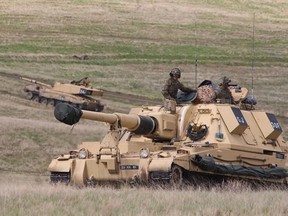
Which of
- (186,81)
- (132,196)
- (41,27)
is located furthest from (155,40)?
(132,196)

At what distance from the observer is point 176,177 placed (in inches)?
726

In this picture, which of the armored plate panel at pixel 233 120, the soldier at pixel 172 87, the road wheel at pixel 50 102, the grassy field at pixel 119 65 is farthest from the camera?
the road wheel at pixel 50 102

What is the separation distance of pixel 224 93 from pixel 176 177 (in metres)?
4.04

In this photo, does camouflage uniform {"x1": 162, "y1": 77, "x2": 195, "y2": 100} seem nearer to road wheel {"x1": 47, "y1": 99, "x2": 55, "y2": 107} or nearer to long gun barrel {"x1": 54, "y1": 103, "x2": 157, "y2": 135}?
long gun barrel {"x1": 54, "y1": 103, "x2": 157, "y2": 135}

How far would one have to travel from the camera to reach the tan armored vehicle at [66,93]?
5084 centimetres

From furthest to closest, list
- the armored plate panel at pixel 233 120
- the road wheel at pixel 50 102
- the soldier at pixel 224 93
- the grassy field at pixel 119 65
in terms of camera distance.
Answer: the road wheel at pixel 50 102 → the soldier at pixel 224 93 → the armored plate panel at pixel 233 120 → the grassy field at pixel 119 65

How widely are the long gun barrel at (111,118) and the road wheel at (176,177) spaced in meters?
1.83

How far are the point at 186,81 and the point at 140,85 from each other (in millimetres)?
2953

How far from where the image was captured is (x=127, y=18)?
295 ft

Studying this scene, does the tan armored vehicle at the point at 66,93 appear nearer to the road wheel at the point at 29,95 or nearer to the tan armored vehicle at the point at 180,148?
the road wheel at the point at 29,95

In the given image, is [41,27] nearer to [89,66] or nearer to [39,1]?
[39,1]

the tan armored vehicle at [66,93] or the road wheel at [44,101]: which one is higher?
the tan armored vehicle at [66,93]

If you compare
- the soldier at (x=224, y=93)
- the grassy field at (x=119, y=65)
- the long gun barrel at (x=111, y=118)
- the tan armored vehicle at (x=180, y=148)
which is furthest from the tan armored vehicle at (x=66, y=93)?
the long gun barrel at (x=111, y=118)

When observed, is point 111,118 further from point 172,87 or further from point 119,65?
point 119,65
